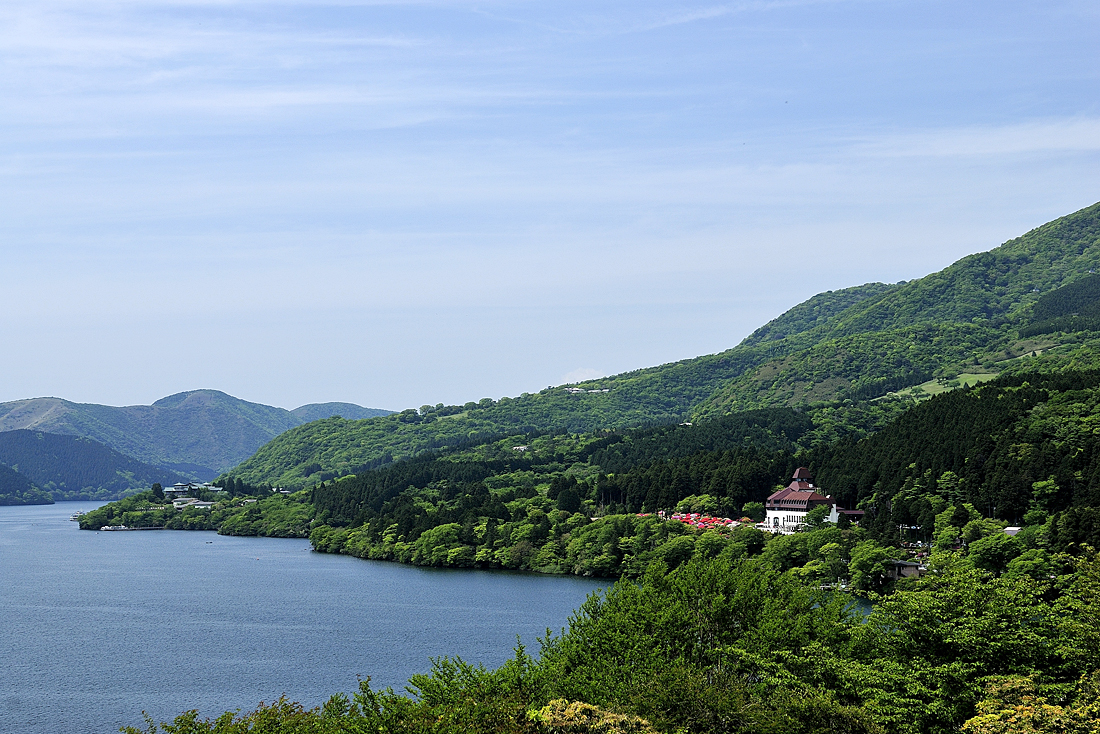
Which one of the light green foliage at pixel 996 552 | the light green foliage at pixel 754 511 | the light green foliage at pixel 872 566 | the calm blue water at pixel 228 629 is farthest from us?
the light green foliage at pixel 754 511

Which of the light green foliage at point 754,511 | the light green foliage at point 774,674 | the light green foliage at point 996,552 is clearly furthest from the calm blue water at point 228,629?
the light green foliage at point 996,552

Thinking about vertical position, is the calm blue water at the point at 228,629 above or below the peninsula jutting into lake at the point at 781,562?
below

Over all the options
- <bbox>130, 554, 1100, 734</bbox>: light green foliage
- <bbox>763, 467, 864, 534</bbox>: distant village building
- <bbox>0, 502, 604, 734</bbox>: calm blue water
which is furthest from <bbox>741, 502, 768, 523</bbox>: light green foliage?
<bbox>130, 554, 1100, 734</bbox>: light green foliage

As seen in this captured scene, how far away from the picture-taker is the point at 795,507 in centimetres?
11650

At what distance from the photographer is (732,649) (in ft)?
128

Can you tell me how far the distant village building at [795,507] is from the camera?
11412 cm

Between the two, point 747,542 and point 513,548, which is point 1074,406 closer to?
point 747,542

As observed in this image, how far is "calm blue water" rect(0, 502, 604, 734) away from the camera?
60312 mm

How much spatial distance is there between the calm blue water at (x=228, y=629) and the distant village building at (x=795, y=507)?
2508cm

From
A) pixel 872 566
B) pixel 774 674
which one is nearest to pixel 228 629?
pixel 872 566

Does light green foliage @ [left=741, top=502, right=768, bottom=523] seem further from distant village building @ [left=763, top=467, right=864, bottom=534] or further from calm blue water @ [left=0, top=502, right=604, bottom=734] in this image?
calm blue water @ [left=0, top=502, right=604, bottom=734]

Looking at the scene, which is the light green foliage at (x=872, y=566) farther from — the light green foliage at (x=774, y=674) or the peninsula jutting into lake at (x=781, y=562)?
the light green foliage at (x=774, y=674)

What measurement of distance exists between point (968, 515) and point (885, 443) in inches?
1102

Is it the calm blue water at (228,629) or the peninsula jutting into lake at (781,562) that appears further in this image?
the calm blue water at (228,629)
